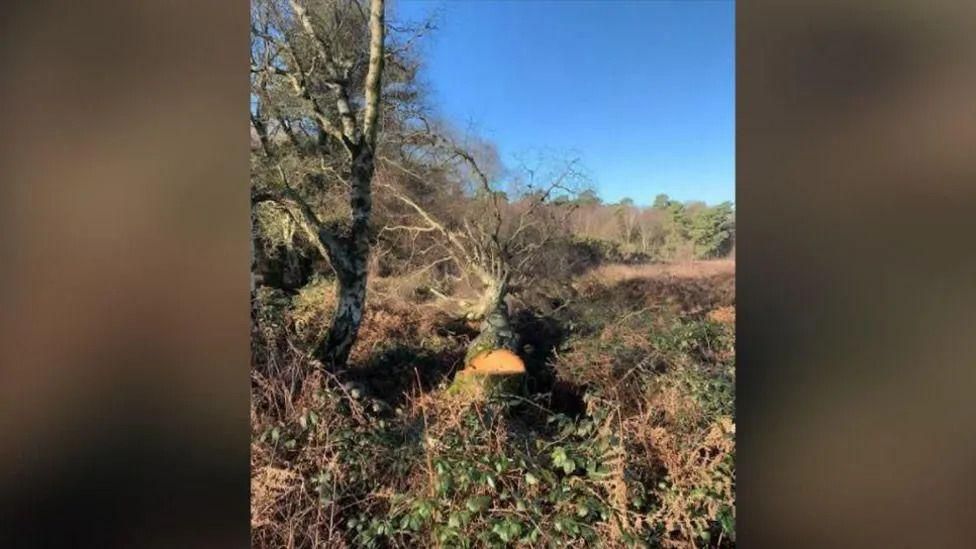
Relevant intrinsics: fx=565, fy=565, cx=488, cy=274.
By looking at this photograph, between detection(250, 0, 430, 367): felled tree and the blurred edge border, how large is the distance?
4034 mm

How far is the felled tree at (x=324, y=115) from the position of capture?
4668 millimetres

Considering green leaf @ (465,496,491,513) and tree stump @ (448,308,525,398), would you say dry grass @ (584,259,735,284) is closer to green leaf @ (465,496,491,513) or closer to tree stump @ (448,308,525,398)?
tree stump @ (448,308,525,398)

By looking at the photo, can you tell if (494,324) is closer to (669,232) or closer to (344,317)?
(344,317)

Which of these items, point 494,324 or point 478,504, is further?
point 494,324

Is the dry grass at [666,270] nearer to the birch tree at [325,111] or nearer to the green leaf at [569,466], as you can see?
the birch tree at [325,111]

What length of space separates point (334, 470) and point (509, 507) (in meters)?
0.82

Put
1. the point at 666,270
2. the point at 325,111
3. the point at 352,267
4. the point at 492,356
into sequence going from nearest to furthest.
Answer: the point at 352,267 → the point at 325,111 → the point at 492,356 → the point at 666,270
